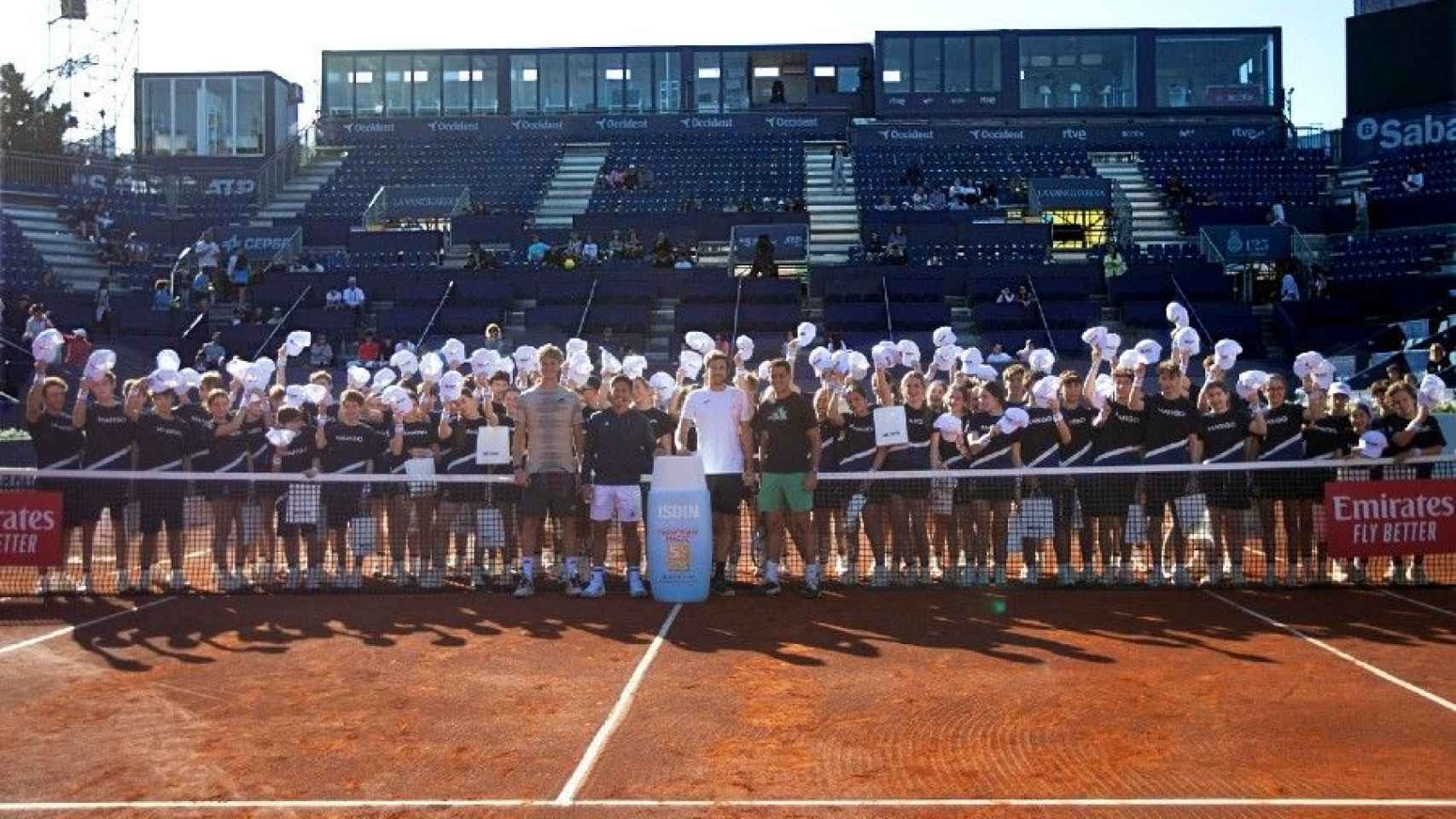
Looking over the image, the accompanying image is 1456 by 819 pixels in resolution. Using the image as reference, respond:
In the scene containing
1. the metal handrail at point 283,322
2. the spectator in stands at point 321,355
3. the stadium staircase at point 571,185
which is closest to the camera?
the spectator in stands at point 321,355

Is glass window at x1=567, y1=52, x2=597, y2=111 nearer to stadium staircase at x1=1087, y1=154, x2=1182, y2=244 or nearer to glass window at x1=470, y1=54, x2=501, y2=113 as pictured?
glass window at x1=470, y1=54, x2=501, y2=113

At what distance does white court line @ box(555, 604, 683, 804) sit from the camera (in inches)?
288

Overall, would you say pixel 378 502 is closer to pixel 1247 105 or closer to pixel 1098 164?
pixel 1098 164

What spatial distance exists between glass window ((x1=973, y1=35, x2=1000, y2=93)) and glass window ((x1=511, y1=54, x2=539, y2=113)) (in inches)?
614

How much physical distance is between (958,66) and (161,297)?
2791cm

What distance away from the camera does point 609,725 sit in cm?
859

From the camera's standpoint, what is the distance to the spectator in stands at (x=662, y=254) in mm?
36594

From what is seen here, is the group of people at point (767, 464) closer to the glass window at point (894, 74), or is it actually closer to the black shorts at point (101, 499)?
the black shorts at point (101, 499)

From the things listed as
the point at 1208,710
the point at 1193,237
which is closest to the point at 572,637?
the point at 1208,710

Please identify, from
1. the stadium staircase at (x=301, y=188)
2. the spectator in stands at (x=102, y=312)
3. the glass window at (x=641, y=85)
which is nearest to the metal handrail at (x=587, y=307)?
the spectator in stands at (x=102, y=312)

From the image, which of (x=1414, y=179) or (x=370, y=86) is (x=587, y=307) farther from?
(x=370, y=86)

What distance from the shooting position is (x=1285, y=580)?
13.9 metres

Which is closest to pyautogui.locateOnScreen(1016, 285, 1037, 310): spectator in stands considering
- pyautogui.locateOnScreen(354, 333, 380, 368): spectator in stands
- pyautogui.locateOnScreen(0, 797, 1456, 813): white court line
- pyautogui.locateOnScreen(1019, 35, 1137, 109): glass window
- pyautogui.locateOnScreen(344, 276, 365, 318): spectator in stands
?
pyautogui.locateOnScreen(354, 333, 380, 368): spectator in stands

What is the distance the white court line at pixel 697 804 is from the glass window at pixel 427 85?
48360mm
